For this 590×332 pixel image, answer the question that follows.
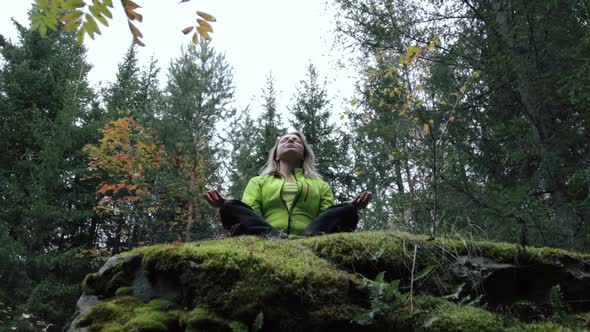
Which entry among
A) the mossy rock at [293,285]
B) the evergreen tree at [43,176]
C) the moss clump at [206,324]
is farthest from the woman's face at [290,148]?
the evergreen tree at [43,176]

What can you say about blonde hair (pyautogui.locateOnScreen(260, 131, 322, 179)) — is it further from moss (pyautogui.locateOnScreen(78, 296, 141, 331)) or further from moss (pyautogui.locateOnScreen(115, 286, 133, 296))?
moss (pyautogui.locateOnScreen(78, 296, 141, 331))

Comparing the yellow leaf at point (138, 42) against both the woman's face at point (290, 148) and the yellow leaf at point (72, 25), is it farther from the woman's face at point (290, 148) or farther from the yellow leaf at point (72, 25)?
the woman's face at point (290, 148)

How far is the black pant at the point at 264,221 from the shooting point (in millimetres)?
3715

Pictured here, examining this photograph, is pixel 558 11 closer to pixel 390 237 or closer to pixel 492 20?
Answer: pixel 492 20

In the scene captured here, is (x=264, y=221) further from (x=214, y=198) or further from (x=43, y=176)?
(x=43, y=176)

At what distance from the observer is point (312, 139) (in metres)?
13.5

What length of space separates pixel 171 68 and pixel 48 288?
7664 mm

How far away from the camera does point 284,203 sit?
442 cm

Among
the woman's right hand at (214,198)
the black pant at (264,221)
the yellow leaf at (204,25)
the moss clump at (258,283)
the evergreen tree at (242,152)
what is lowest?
the moss clump at (258,283)

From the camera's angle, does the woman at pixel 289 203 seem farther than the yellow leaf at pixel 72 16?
Yes

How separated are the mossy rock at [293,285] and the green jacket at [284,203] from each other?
4.74ft

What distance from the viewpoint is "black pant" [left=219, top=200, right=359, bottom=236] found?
371 cm

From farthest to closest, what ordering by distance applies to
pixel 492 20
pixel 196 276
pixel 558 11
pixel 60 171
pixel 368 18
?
pixel 60 171 < pixel 368 18 < pixel 492 20 < pixel 558 11 < pixel 196 276

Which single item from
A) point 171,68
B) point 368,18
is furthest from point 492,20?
point 171,68
